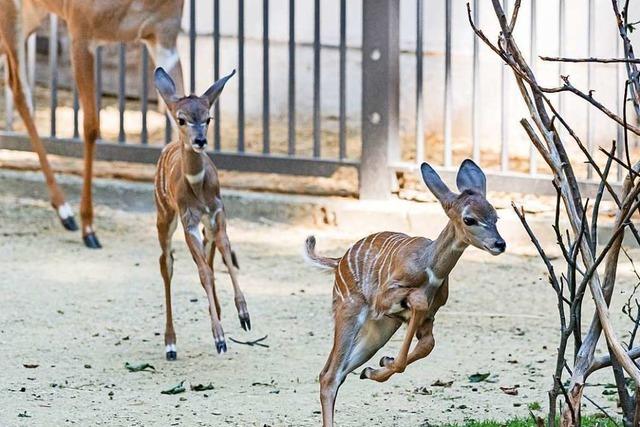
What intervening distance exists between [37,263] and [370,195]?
2.20 meters

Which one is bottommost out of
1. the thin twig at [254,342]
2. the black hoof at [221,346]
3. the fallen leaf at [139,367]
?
the fallen leaf at [139,367]

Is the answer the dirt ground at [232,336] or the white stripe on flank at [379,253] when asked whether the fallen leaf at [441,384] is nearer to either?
the dirt ground at [232,336]

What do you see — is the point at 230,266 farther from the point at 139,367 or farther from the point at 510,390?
the point at 510,390

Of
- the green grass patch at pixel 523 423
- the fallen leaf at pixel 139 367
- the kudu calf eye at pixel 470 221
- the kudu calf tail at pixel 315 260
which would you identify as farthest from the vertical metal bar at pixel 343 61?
the kudu calf eye at pixel 470 221

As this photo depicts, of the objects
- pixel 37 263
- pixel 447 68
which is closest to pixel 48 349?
pixel 37 263

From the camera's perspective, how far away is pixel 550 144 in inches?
154

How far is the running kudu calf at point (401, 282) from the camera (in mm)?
4254

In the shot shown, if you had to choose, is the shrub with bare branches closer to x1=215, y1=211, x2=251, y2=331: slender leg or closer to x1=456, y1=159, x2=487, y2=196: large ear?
x1=456, y1=159, x2=487, y2=196: large ear

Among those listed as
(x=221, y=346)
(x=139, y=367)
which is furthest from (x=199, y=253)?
(x=139, y=367)

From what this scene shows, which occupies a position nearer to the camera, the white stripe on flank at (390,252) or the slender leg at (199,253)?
the white stripe on flank at (390,252)

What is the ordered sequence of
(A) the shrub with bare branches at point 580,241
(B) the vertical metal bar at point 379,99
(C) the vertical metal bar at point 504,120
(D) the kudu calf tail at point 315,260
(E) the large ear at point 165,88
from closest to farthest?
1. (A) the shrub with bare branches at point 580,241
2. (D) the kudu calf tail at point 315,260
3. (E) the large ear at point 165,88
4. (C) the vertical metal bar at point 504,120
5. (B) the vertical metal bar at point 379,99

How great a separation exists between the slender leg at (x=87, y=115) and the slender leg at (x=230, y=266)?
2.50m

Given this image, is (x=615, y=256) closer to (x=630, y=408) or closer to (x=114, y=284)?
(x=630, y=408)

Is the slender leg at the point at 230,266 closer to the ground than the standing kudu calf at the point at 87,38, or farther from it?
closer to the ground
